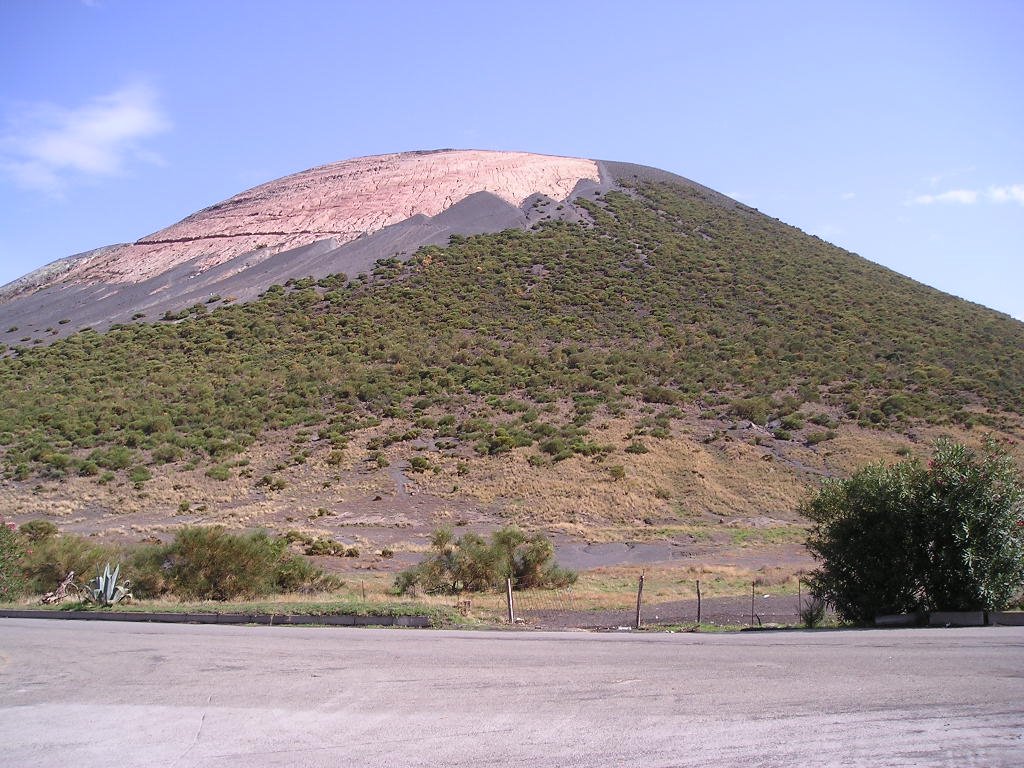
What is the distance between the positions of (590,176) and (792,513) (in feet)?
202

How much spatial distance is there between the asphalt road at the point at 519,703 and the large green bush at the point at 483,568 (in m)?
12.1

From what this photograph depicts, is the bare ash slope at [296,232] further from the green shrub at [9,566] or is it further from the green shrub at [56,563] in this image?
the green shrub at [9,566]

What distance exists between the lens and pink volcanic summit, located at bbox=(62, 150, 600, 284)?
261ft

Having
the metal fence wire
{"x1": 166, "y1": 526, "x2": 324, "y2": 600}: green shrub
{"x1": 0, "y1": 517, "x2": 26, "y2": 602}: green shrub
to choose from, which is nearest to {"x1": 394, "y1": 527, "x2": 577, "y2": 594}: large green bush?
the metal fence wire

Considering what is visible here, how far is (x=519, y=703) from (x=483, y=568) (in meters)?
17.2

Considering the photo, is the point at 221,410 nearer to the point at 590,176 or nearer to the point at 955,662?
the point at 955,662

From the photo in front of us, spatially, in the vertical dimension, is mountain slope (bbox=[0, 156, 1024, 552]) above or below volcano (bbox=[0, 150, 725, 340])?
below

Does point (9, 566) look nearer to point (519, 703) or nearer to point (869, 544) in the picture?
point (519, 703)

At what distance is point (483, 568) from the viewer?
24.9 metres

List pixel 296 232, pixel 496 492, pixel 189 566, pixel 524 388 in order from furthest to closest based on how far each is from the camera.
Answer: pixel 296 232
pixel 524 388
pixel 496 492
pixel 189 566

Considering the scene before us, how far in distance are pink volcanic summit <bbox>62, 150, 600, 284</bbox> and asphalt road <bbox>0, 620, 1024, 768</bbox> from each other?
69777mm

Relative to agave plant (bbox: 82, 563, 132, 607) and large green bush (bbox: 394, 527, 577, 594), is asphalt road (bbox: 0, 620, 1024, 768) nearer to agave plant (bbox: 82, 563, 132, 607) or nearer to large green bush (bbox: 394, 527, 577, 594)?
agave plant (bbox: 82, 563, 132, 607)

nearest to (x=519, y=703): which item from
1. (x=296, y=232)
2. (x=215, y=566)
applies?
(x=215, y=566)

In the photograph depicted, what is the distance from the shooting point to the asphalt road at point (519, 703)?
247 inches
